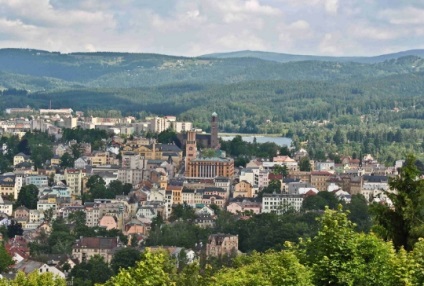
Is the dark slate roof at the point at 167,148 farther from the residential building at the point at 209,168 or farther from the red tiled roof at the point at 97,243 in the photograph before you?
the red tiled roof at the point at 97,243

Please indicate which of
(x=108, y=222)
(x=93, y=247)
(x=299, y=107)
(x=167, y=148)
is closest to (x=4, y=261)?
(x=93, y=247)

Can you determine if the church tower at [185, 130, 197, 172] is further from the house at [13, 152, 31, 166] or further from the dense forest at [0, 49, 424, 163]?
the dense forest at [0, 49, 424, 163]

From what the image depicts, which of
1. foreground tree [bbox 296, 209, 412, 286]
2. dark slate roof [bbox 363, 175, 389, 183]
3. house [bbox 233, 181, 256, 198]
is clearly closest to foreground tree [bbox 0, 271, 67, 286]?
foreground tree [bbox 296, 209, 412, 286]

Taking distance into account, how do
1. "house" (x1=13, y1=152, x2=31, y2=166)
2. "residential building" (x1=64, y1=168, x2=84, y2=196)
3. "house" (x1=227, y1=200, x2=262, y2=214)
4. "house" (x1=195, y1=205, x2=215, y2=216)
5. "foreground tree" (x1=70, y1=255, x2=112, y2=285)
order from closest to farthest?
"foreground tree" (x1=70, y1=255, x2=112, y2=285)
"house" (x1=195, y1=205, x2=215, y2=216)
"house" (x1=227, y1=200, x2=262, y2=214)
"residential building" (x1=64, y1=168, x2=84, y2=196)
"house" (x1=13, y1=152, x2=31, y2=166)

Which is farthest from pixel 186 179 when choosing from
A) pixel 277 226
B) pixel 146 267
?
pixel 146 267

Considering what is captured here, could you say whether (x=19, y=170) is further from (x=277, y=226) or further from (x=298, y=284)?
(x=298, y=284)

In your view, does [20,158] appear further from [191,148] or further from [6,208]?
[6,208]

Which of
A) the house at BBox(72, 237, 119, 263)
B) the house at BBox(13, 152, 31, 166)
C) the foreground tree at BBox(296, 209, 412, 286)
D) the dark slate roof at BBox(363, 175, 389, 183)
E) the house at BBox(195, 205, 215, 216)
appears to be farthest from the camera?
the house at BBox(13, 152, 31, 166)
